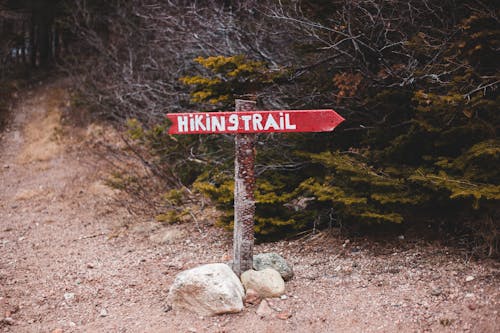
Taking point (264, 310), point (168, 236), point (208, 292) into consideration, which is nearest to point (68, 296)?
point (208, 292)

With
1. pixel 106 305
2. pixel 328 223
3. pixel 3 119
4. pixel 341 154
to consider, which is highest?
pixel 3 119

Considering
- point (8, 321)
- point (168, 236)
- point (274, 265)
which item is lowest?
point (8, 321)

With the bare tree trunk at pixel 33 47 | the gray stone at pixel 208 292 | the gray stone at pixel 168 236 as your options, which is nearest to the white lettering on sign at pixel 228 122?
the gray stone at pixel 208 292

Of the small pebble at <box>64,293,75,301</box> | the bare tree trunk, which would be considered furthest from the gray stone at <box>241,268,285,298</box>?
the bare tree trunk

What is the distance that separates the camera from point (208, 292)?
4.67 m

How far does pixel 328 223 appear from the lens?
6.79m

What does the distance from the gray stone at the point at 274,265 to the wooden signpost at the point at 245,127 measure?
0.21 m

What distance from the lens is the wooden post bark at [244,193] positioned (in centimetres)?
500

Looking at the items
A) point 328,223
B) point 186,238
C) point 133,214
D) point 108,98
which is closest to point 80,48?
point 108,98

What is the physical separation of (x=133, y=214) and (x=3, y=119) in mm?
11269

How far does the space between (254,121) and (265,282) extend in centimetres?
168

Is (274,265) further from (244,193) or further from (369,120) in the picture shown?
(369,120)

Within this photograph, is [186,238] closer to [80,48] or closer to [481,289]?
[481,289]

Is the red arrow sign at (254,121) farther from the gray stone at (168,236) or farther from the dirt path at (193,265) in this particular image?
the gray stone at (168,236)
